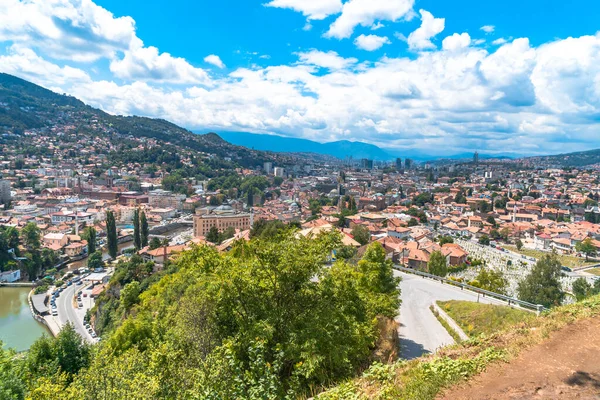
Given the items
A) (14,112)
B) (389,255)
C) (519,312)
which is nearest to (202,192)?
(389,255)

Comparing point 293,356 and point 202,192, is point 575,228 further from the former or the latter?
point 202,192

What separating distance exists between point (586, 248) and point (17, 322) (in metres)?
42.3

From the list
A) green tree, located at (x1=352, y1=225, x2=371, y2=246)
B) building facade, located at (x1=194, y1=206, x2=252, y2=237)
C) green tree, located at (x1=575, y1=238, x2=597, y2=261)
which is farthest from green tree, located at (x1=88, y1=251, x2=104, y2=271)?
green tree, located at (x1=575, y1=238, x2=597, y2=261)

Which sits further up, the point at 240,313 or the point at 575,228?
the point at 240,313

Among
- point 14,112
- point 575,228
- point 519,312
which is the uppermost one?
point 14,112

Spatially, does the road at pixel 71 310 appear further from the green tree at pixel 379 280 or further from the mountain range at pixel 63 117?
the mountain range at pixel 63 117

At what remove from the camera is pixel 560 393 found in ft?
9.77

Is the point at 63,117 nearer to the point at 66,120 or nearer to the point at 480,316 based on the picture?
the point at 66,120

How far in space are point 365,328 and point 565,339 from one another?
2336 mm

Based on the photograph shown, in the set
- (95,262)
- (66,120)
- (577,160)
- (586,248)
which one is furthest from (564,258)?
(577,160)

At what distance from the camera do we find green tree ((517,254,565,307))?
14438mm

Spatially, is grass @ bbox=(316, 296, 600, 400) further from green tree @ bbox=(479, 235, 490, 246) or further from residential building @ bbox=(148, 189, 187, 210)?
residential building @ bbox=(148, 189, 187, 210)

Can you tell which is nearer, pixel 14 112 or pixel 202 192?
pixel 202 192

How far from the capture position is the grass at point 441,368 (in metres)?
3.06
